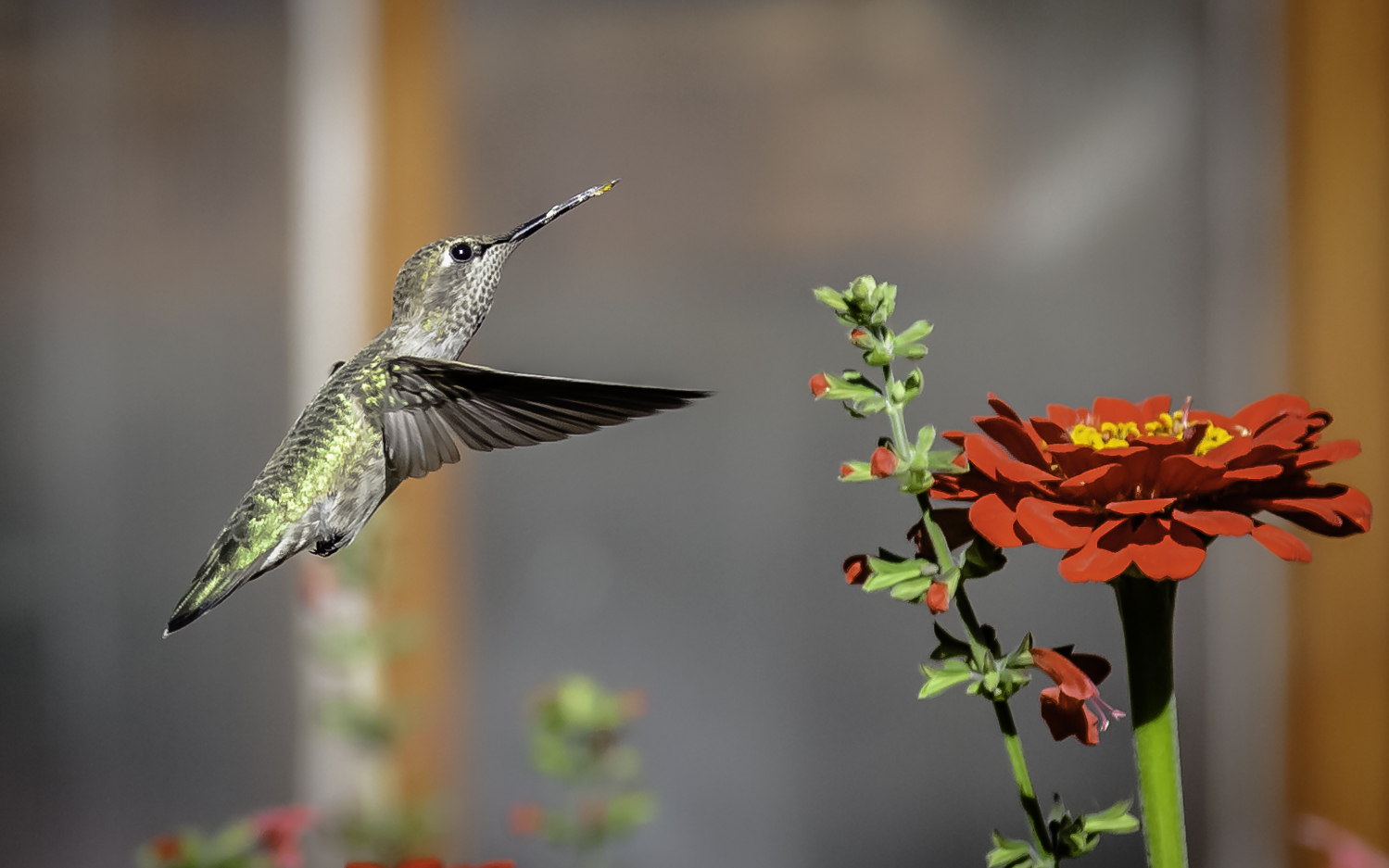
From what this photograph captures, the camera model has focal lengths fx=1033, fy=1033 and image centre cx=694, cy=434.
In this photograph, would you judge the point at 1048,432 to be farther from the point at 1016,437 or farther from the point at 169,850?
the point at 169,850

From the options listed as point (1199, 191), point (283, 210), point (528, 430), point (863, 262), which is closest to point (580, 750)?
point (528, 430)

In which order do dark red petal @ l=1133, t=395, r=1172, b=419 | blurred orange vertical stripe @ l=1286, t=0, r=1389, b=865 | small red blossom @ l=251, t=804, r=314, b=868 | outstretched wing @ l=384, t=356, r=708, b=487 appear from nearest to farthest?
outstretched wing @ l=384, t=356, r=708, b=487
dark red petal @ l=1133, t=395, r=1172, b=419
small red blossom @ l=251, t=804, r=314, b=868
blurred orange vertical stripe @ l=1286, t=0, r=1389, b=865

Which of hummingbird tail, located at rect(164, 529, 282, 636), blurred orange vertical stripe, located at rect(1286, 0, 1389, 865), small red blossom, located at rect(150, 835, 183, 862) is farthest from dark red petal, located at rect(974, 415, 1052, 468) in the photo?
blurred orange vertical stripe, located at rect(1286, 0, 1389, 865)

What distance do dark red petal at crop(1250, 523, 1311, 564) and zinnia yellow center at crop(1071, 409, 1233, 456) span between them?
0.03 meters

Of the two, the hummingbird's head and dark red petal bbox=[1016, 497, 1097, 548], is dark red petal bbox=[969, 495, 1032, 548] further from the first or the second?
the hummingbird's head

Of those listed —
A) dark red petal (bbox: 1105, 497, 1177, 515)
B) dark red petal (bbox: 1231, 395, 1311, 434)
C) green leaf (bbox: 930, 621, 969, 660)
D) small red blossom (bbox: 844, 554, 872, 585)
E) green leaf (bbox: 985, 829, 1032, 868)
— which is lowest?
green leaf (bbox: 985, 829, 1032, 868)

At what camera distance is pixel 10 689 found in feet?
4.20

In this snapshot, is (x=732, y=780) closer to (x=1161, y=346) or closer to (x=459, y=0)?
(x=1161, y=346)

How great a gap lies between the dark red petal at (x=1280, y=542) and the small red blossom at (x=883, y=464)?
Result: 0.08 meters

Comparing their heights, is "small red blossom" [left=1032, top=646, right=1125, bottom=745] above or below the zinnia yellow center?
below

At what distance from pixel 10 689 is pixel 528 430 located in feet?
4.52

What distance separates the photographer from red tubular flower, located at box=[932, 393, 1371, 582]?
0.66 ft

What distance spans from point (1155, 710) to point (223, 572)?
0.21 meters

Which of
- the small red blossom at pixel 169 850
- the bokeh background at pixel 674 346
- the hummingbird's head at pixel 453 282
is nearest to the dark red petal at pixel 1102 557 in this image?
the hummingbird's head at pixel 453 282
